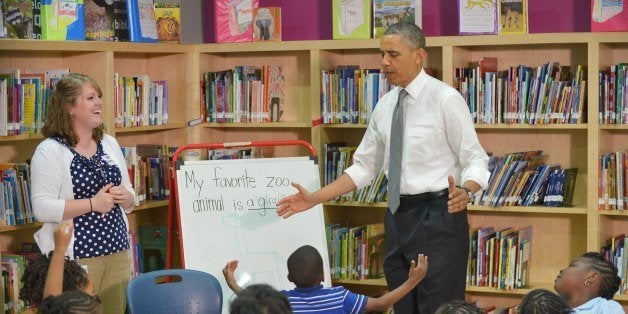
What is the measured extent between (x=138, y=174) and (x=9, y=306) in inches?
48.5

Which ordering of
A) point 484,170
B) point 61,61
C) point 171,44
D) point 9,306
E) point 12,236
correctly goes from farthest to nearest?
point 171,44
point 61,61
point 12,236
point 9,306
point 484,170

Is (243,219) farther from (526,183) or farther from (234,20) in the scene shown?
(526,183)

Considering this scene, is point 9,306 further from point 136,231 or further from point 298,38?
point 298,38

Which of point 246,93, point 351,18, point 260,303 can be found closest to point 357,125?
point 351,18

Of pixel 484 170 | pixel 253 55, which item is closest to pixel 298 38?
pixel 253 55

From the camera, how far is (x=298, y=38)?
6.24m

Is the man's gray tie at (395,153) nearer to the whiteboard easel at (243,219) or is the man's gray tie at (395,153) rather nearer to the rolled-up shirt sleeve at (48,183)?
the whiteboard easel at (243,219)

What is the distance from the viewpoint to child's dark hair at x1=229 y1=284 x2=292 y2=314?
2857 mm

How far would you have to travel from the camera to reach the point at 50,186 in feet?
14.0

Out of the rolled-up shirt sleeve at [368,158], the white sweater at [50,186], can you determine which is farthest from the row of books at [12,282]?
the rolled-up shirt sleeve at [368,158]

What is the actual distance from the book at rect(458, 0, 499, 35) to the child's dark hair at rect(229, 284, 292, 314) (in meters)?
2.92

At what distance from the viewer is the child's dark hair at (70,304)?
2906 millimetres

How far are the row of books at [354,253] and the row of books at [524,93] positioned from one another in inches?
38.1

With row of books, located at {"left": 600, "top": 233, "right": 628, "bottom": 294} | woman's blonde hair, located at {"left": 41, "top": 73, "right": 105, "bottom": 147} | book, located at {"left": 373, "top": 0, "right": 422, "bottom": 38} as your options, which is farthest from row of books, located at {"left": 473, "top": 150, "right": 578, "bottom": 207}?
woman's blonde hair, located at {"left": 41, "top": 73, "right": 105, "bottom": 147}
